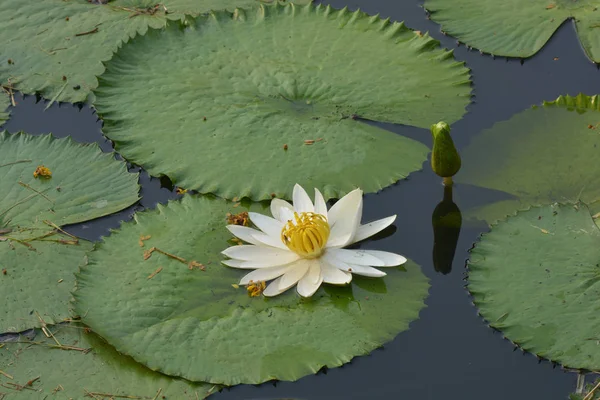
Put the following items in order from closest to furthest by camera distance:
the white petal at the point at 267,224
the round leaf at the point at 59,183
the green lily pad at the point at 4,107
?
the white petal at the point at 267,224 → the round leaf at the point at 59,183 → the green lily pad at the point at 4,107

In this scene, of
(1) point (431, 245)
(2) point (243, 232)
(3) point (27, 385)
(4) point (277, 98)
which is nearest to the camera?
(3) point (27, 385)

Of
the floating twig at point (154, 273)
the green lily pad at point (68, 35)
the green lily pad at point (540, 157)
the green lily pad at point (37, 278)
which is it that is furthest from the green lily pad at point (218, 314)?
the green lily pad at point (68, 35)

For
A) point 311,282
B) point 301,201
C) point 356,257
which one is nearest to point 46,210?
point 301,201

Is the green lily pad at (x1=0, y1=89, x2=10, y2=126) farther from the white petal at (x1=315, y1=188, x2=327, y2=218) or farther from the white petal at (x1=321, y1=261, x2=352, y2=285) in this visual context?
the white petal at (x1=321, y1=261, x2=352, y2=285)

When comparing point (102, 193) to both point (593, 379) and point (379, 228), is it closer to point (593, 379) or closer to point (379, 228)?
point (379, 228)

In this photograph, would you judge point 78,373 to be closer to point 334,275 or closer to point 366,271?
point 334,275

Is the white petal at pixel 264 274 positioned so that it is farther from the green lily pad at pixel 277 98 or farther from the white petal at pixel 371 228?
the green lily pad at pixel 277 98
